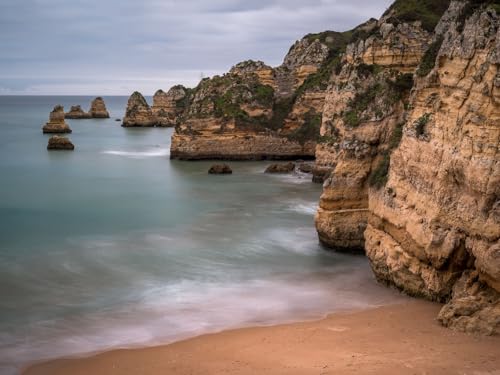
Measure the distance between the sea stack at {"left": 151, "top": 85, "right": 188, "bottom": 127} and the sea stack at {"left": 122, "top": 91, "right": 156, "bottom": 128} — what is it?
1674 millimetres

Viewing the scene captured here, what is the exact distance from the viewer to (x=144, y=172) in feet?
140

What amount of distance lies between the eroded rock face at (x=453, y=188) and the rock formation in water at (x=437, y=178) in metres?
0.02

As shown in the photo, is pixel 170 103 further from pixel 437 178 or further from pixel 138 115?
pixel 437 178

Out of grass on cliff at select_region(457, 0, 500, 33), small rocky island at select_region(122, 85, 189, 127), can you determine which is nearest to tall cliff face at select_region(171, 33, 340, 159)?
grass on cliff at select_region(457, 0, 500, 33)

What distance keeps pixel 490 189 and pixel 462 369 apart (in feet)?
11.7

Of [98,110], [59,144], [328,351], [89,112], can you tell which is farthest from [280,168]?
[89,112]

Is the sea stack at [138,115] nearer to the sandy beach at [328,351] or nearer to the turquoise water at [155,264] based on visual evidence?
the turquoise water at [155,264]

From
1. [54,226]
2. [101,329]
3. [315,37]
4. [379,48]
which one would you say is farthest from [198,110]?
[101,329]

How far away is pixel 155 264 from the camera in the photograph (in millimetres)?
19500

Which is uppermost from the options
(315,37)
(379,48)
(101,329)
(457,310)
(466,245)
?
(315,37)

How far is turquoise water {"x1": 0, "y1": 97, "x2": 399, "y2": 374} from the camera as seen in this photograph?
1433 cm

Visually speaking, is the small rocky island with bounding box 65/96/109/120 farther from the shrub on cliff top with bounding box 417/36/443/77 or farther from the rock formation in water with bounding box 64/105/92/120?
the shrub on cliff top with bounding box 417/36/443/77

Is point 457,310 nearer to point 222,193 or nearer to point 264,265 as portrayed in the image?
point 264,265

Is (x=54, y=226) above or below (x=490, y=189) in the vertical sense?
below
